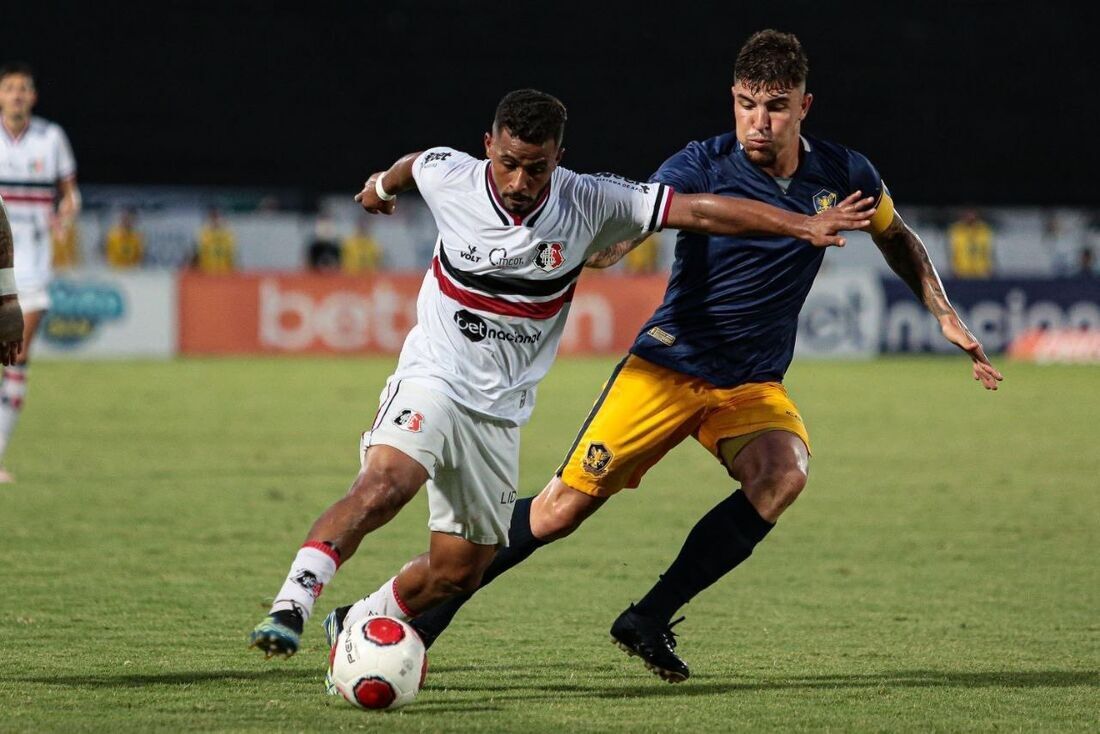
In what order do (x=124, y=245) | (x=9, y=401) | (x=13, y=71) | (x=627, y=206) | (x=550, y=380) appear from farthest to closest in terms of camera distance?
(x=124, y=245) < (x=550, y=380) < (x=13, y=71) < (x=9, y=401) < (x=627, y=206)

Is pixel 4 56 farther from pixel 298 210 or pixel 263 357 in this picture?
pixel 263 357

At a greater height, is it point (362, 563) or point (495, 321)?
point (495, 321)

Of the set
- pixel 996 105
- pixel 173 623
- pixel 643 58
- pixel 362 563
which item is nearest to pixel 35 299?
pixel 362 563

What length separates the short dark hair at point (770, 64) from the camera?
5781 millimetres

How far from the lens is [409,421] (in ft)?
16.3

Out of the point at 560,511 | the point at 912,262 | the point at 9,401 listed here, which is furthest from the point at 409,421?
the point at 9,401

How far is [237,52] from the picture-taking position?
33.9m

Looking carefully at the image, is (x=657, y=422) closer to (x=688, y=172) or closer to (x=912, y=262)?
(x=688, y=172)

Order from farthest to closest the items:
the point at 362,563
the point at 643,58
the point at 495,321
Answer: the point at 643,58
the point at 362,563
the point at 495,321

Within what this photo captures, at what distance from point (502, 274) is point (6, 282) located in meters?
1.83

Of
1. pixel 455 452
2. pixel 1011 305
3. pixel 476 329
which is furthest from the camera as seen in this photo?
pixel 1011 305

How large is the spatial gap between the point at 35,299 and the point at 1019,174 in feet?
93.4

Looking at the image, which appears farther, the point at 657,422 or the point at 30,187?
the point at 30,187

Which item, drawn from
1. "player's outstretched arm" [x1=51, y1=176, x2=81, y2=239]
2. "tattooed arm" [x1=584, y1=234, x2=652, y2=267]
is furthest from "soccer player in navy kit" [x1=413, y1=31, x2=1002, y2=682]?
"player's outstretched arm" [x1=51, y1=176, x2=81, y2=239]
